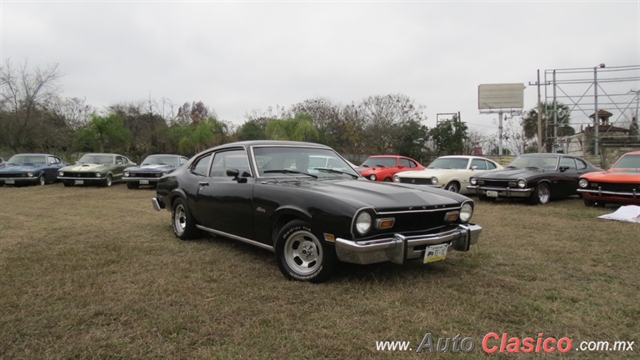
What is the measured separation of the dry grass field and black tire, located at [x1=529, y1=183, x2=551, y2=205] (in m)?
4.20

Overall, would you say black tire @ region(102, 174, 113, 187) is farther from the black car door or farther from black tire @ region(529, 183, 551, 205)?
black tire @ region(529, 183, 551, 205)

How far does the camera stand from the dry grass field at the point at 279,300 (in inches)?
103

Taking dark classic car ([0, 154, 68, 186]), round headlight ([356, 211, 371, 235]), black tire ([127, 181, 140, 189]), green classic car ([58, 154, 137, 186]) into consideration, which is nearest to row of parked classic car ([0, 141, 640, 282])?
round headlight ([356, 211, 371, 235])

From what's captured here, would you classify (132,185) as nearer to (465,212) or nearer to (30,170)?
(30,170)

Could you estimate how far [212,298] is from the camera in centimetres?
338

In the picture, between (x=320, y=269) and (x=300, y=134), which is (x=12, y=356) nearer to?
(x=320, y=269)

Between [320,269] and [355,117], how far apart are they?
28.7 m

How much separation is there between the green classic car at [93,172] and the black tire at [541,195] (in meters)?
14.4

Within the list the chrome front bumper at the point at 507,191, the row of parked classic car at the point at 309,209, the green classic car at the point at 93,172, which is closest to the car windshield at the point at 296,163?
the row of parked classic car at the point at 309,209

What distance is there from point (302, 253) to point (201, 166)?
2.45 metres

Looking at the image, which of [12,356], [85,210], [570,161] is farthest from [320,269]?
[570,161]

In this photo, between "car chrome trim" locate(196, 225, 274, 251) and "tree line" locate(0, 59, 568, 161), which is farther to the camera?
"tree line" locate(0, 59, 568, 161)

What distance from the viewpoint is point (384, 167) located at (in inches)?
565

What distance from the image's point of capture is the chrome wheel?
3.72m
